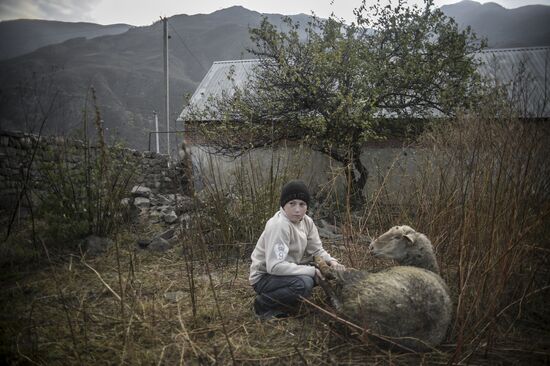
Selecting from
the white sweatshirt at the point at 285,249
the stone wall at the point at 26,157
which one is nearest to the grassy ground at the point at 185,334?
the white sweatshirt at the point at 285,249

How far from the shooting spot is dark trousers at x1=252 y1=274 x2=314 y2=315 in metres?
2.75

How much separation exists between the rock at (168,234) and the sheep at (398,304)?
3.70m

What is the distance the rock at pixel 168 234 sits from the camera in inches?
214

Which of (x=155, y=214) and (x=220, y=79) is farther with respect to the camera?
(x=220, y=79)

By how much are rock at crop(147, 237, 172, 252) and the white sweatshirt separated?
2489 millimetres

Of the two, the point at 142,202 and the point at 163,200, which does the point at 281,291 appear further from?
the point at 163,200

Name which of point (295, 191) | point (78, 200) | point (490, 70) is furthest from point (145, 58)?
point (295, 191)

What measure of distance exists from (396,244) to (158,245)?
357 cm

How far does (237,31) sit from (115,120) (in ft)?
183

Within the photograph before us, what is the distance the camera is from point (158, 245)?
5.01 metres

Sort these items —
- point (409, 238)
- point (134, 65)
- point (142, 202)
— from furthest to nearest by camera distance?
point (134, 65) → point (142, 202) → point (409, 238)

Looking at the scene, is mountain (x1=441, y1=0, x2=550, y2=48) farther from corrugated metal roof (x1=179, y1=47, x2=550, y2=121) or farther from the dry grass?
the dry grass

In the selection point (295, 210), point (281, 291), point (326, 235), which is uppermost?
point (295, 210)

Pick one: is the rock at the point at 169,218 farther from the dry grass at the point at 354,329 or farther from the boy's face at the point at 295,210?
the boy's face at the point at 295,210
